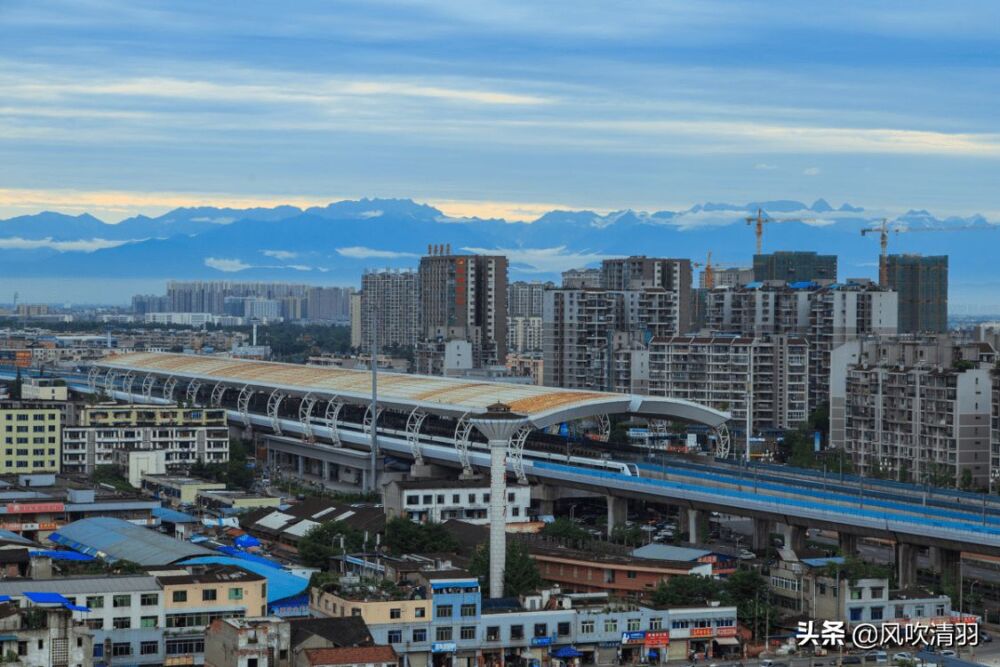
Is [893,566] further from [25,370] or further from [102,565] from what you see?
[25,370]

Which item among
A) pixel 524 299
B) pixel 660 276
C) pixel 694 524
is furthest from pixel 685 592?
pixel 524 299

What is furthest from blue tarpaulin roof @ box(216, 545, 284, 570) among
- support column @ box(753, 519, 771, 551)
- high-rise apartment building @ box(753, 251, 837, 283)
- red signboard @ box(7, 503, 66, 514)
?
high-rise apartment building @ box(753, 251, 837, 283)

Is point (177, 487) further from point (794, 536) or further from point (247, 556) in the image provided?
point (794, 536)

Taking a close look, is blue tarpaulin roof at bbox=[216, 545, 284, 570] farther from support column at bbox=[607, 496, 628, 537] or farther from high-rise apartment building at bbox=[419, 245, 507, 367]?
high-rise apartment building at bbox=[419, 245, 507, 367]

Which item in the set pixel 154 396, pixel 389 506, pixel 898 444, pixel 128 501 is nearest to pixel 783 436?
pixel 898 444

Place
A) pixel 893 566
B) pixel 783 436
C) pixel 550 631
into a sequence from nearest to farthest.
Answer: pixel 550 631, pixel 893 566, pixel 783 436
